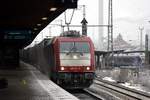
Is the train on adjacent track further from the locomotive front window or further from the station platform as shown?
the station platform

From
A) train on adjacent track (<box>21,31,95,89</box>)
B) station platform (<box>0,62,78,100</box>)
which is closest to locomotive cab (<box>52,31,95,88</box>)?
train on adjacent track (<box>21,31,95,89</box>)

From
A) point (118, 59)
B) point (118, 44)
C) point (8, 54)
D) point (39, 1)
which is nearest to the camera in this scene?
point (39, 1)

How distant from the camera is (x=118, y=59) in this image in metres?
62.5

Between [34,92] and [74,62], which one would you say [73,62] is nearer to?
[74,62]

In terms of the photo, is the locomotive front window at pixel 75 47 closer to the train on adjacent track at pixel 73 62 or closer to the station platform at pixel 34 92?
the train on adjacent track at pixel 73 62

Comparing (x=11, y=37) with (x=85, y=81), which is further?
(x=11, y=37)

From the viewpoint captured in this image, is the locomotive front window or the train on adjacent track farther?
the locomotive front window

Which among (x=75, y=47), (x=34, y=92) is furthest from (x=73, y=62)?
(x=34, y=92)

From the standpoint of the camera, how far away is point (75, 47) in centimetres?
2428

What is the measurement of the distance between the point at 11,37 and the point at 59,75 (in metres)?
7.79

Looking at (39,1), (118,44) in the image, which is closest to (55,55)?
(39,1)

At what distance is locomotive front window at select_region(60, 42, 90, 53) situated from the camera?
24.0 meters

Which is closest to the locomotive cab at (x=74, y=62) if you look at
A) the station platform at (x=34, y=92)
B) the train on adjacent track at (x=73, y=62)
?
the train on adjacent track at (x=73, y=62)

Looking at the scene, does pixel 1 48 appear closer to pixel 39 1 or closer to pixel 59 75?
pixel 59 75
